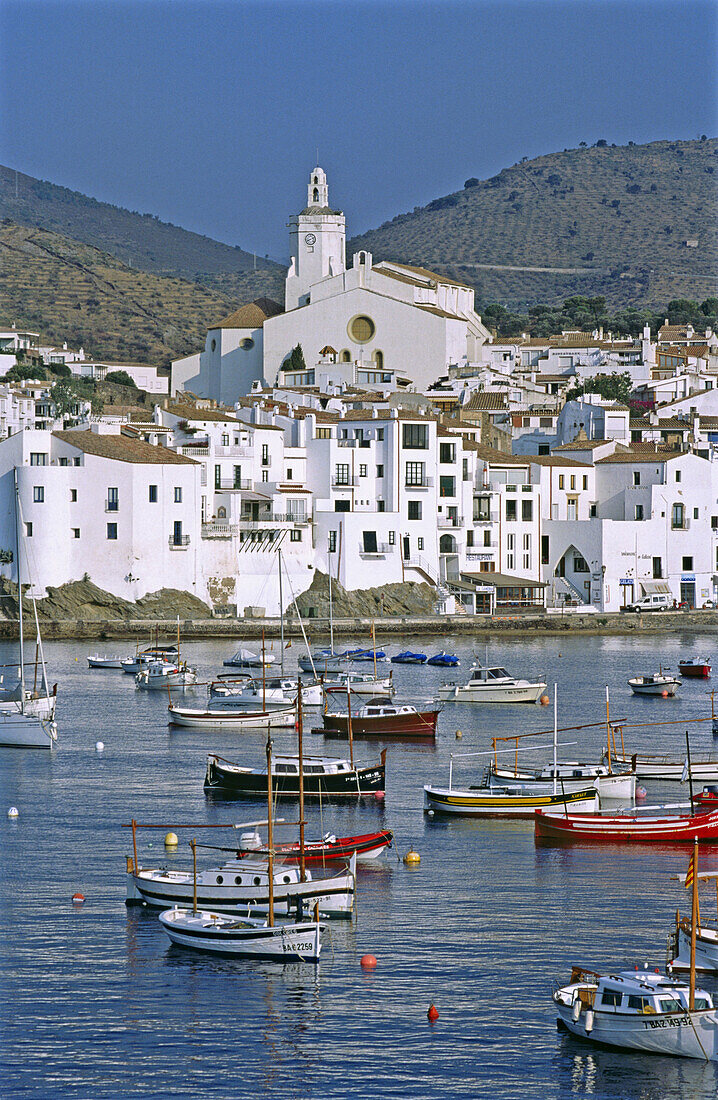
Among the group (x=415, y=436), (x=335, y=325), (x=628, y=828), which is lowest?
(x=628, y=828)

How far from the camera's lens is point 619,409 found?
289 feet

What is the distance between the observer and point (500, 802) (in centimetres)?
3369

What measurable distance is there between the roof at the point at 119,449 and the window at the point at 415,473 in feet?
35.0

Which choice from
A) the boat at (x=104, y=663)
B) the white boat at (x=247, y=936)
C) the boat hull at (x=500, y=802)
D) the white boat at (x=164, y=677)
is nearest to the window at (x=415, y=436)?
the boat at (x=104, y=663)

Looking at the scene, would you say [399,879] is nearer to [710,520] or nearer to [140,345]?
[710,520]

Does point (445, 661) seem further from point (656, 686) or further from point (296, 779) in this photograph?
point (296, 779)

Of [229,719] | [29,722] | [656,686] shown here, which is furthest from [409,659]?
[29,722]

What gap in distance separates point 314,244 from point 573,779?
280 ft

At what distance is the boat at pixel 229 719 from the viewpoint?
152ft

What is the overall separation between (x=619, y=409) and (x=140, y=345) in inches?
3622

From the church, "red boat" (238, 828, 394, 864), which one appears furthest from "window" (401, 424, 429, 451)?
"red boat" (238, 828, 394, 864)

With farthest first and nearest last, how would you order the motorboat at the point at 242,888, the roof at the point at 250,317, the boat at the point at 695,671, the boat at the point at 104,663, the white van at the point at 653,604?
the roof at the point at 250,317 → the white van at the point at 653,604 → the boat at the point at 695,671 → the boat at the point at 104,663 → the motorboat at the point at 242,888

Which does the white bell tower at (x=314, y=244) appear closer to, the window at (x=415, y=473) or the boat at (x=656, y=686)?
the window at (x=415, y=473)

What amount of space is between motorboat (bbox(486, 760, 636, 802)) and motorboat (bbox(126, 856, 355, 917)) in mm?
8656
